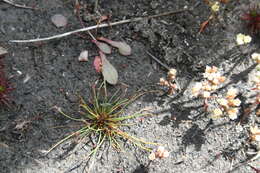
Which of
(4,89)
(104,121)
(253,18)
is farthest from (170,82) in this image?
(4,89)

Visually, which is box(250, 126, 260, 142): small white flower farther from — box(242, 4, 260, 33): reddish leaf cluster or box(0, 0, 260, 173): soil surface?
box(242, 4, 260, 33): reddish leaf cluster

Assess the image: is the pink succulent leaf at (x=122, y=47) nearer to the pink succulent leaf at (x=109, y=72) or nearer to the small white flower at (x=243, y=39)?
the pink succulent leaf at (x=109, y=72)

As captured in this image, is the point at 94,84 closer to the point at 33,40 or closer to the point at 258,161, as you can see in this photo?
the point at 33,40

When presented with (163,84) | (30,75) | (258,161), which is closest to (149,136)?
(163,84)

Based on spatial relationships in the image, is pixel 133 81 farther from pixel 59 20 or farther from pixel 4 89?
pixel 4 89

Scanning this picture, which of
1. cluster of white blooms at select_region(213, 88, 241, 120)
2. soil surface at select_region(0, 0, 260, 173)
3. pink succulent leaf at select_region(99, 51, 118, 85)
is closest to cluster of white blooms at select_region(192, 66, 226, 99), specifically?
cluster of white blooms at select_region(213, 88, 241, 120)

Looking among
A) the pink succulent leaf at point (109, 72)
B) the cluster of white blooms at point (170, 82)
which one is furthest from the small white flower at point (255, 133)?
the pink succulent leaf at point (109, 72)
